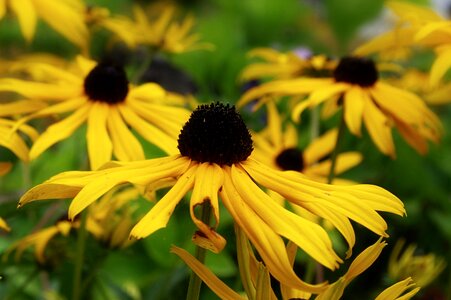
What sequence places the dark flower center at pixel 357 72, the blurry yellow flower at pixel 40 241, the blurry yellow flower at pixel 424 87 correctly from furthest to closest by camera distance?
the blurry yellow flower at pixel 424 87 < the dark flower center at pixel 357 72 < the blurry yellow flower at pixel 40 241

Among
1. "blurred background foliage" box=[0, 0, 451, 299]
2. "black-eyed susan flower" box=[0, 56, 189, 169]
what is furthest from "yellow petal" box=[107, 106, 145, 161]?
"blurred background foliage" box=[0, 0, 451, 299]

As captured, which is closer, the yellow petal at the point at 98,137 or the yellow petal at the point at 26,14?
the yellow petal at the point at 98,137

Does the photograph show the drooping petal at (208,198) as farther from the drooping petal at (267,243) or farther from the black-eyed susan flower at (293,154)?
the black-eyed susan flower at (293,154)

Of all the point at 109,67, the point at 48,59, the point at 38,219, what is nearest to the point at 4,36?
the point at 48,59

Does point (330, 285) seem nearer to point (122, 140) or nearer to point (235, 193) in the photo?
point (235, 193)

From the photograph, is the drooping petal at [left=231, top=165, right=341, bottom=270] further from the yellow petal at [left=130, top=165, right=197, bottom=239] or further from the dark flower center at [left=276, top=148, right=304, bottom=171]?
the dark flower center at [left=276, top=148, right=304, bottom=171]

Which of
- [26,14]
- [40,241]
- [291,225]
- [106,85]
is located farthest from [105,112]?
[291,225]

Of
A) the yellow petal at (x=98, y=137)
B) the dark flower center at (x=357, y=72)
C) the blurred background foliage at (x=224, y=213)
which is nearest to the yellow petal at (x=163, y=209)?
the yellow petal at (x=98, y=137)
